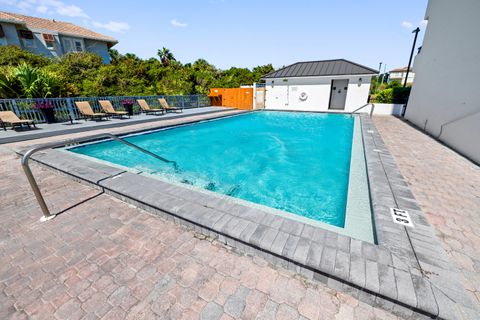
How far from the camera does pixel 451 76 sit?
7.57 metres

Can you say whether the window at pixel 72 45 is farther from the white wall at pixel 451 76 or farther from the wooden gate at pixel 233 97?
the white wall at pixel 451 76

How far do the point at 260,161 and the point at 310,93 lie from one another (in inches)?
537

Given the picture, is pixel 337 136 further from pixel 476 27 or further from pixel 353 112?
pixel 353 112

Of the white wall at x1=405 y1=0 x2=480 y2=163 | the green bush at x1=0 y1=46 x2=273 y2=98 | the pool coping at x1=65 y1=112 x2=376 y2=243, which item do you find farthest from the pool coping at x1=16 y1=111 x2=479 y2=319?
the green bush at x1=0 y1=46 x2=273 y2=98

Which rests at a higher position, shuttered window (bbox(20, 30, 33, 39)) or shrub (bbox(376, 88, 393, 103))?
shuttered window (bbox(20, 30, 33, 39))

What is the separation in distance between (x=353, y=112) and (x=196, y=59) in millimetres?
28602

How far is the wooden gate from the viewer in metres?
18.9

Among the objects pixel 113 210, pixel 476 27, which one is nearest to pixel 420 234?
pixel 113 210

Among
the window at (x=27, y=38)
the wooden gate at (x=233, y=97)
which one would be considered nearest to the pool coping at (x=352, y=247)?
the wooden gate at (x=233, y=97)

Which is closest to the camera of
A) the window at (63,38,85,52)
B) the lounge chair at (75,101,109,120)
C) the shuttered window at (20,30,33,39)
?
the lounge chair at (75,101,109,120)

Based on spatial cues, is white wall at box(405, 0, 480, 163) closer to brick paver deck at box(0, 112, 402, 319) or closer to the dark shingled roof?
the dark shingled roof

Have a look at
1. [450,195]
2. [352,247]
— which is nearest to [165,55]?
[450,195]

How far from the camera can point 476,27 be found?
6352mm

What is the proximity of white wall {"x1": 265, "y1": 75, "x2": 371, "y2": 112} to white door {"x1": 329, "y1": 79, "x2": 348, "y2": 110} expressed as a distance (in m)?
1.13
